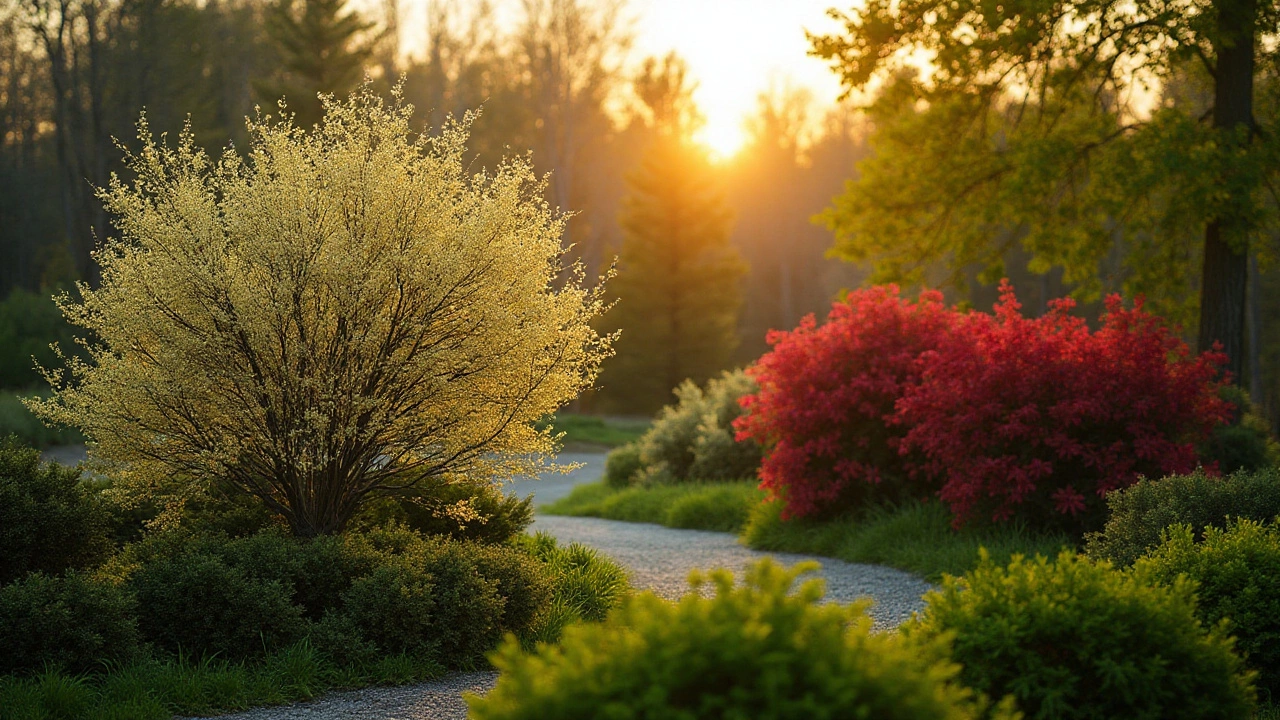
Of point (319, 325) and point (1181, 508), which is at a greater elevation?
point (319, 325)

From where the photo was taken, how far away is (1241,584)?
4.59 meters

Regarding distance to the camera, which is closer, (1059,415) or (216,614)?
(216,614)

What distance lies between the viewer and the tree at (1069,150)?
33.9 feet

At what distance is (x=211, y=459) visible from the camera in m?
5.70

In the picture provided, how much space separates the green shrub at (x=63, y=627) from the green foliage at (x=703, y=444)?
9031 mm

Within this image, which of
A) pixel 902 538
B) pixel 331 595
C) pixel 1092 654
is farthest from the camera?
pixel 902 538

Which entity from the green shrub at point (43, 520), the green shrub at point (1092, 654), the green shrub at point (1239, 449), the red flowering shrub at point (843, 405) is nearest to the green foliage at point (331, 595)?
the green shrub at point (43, 520)

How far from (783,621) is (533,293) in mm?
3948

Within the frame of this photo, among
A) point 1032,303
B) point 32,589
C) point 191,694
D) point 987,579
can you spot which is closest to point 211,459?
point 32,589

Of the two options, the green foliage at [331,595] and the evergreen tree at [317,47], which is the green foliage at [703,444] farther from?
the evergreen tree at [317,47]

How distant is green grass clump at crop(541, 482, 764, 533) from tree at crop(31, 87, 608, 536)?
5.08 meters

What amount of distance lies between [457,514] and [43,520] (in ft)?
7.62

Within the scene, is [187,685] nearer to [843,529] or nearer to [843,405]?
[843,529]

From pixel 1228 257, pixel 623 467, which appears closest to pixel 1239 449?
pixel 1228 257
